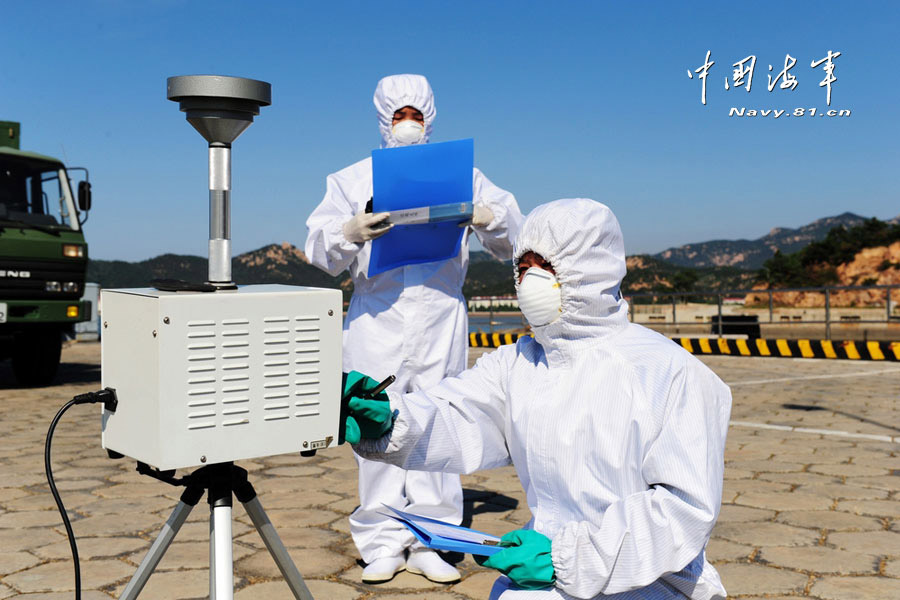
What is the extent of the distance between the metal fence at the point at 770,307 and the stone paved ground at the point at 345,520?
7694 millimetres

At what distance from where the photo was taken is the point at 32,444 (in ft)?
21.1

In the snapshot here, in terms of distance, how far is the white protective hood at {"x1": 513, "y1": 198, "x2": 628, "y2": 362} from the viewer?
1915 mm

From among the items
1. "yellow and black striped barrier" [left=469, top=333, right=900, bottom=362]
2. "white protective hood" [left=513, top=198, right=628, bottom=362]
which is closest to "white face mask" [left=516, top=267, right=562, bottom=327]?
"white protective hood" [left=513, top=198, right=628, bottom=362]

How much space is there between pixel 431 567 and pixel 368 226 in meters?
1.32

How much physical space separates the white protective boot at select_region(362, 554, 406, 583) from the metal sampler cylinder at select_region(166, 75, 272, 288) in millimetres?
1919

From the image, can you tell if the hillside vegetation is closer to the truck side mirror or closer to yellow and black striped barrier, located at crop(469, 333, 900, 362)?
yellow and black striped barrier, located at crop(469, 333, 900, 362)

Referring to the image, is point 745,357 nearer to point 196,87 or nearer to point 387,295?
point 387,295

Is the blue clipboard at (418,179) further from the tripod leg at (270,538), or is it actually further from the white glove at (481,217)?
the tripod leg at (270,538)

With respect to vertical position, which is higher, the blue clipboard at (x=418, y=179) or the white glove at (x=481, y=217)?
the blue clipboard at (x=418, y=179)

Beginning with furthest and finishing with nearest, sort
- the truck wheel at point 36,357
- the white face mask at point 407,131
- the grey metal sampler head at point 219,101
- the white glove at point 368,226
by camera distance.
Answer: the truck wheel at point 36,357, the white face mask at point 407,131, the white glove at point 368,226, the grey metal sampler head at point 219,101

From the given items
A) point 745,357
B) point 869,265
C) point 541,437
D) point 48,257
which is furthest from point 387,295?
point 869,265

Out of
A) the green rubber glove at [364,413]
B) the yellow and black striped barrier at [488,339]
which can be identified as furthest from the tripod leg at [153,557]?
the yellow and black striped barrier at [488,339]

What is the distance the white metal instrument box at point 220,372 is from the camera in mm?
1535

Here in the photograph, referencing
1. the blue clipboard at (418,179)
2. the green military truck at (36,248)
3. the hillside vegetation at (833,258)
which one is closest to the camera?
the blue clipboard at (418,179)
